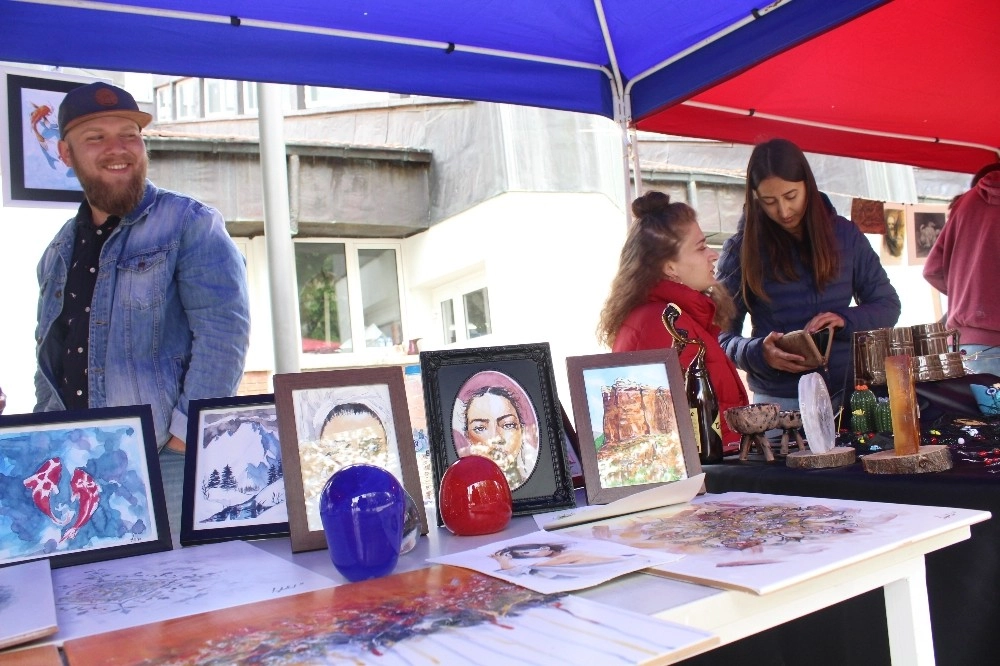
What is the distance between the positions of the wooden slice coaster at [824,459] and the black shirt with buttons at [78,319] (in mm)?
1440

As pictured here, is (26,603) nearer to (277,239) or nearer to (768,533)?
(768,533)

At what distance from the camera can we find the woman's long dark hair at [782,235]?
1.98 metres

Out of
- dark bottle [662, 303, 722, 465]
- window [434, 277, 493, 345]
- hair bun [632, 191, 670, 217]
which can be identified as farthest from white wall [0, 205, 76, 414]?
window [434, 277, 493, 345]

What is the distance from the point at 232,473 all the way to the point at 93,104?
1032mm

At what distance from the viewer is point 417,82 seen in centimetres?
221

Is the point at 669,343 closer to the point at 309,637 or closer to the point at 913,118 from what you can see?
the point at 309,637

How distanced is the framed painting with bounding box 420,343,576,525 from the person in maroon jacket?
0.50 metres

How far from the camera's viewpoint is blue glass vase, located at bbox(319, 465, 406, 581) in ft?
2.60

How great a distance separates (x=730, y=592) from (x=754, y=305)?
1563mm

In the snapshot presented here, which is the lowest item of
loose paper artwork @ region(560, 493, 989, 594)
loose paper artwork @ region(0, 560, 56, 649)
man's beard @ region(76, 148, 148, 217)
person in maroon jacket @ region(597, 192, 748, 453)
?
loose paper artwork @ region(560, 493, 989, 594)

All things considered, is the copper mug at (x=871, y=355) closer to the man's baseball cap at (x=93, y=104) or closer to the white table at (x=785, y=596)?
the white table at (x=785, y=596)

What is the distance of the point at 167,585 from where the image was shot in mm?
851

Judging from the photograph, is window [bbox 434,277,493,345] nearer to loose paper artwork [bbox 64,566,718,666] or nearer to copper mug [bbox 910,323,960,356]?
copper mug [bbox 910,323,960,356]

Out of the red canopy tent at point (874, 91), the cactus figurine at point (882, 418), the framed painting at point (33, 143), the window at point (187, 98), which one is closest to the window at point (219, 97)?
A: the window at point (187, 98)
